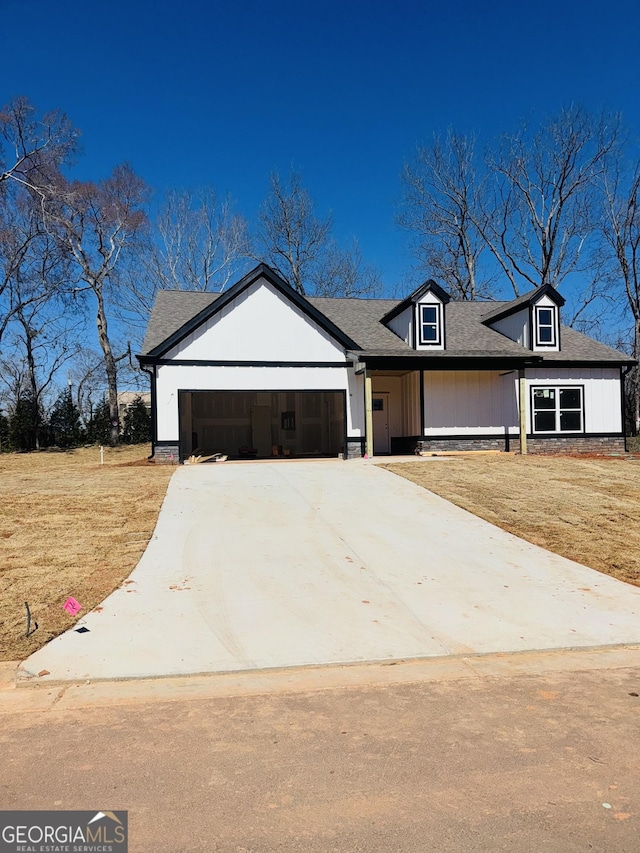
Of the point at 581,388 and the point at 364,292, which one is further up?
the point at 364,292

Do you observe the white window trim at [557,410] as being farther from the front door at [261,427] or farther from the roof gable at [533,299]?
the front door at [261,427]

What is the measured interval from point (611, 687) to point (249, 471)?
11.8 m

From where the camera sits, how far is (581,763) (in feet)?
10.4

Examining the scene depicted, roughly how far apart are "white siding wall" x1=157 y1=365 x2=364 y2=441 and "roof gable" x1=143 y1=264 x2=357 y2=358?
76 cm

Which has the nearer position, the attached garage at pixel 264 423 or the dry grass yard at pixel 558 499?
the dry grass yard at pixel 558 499

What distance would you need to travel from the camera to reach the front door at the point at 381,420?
21641mm

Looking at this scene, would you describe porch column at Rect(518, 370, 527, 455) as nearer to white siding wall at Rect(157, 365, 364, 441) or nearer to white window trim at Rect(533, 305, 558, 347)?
white window trim at Rect(533, 305, 558, 347)

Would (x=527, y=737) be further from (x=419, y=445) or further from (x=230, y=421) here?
(x=230, y=421)

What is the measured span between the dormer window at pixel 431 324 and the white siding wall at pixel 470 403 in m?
1.18

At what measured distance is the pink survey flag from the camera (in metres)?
5.65

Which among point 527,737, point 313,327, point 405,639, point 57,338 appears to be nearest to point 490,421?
point 313,327

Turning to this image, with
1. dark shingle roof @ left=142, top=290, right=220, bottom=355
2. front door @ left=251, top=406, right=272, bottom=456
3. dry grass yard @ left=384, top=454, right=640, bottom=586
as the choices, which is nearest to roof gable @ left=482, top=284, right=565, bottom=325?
dry grass yard @ left=384, top=454, right=640, bottom=586

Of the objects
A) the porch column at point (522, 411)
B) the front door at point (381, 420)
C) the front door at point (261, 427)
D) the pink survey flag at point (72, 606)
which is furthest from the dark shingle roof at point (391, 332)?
the pink survey flag at point (72, 606)

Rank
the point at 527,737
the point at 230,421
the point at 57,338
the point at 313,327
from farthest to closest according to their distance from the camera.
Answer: the point at 57,338 → the point at 230,421 → the point at 313,327 → the point at 527,737
